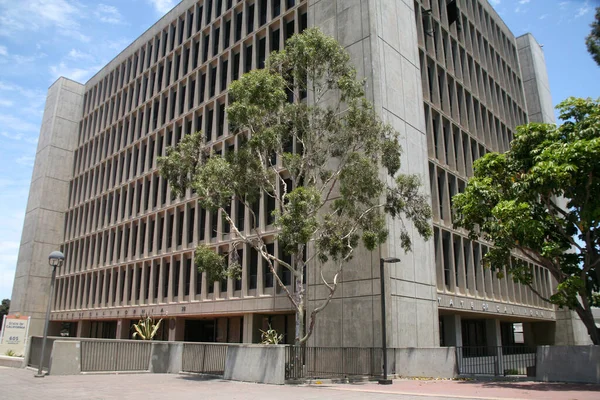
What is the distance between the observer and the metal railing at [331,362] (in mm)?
17406

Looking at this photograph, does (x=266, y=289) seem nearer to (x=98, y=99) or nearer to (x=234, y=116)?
(x=234, y=116)

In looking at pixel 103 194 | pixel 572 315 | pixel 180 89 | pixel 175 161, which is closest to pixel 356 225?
pixel 175 161

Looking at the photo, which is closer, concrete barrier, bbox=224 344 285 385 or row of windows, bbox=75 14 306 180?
concrete barrier, bbox=224 344 285 385

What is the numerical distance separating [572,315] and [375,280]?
27.7 metres

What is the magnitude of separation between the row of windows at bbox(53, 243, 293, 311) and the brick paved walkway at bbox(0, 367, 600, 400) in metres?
7.07

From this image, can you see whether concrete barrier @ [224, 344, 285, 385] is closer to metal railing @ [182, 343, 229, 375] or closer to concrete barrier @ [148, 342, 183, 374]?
metal railing @ [182, 343, 229, 375]

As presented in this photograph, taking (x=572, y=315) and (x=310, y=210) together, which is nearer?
(x=310, y=210)

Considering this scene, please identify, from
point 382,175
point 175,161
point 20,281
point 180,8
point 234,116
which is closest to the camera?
point 234,116

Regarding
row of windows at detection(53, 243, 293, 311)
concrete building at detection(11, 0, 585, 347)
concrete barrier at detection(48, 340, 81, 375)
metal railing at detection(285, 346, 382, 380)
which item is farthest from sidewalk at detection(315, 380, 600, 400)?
row of windows at detection(53, 243, 293, 311)

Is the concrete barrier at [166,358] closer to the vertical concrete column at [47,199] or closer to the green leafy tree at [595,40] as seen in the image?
the green leafy tree at [595,40]

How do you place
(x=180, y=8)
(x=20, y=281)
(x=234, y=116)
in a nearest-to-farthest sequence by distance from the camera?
1. (x=234, y=116)
2. (x=180, y=8)
3. (x=20, y=281)

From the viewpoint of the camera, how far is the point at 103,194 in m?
47.3

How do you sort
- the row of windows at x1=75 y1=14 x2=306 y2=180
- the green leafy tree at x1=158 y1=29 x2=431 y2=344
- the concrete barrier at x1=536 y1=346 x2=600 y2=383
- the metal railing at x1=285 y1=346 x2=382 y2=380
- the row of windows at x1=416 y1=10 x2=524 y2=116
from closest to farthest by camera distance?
the concrete barrier at x1=536 y1=346 x2=600 y2=383, the metal railing at x1=285 y1=346 x2=382 y2=380, the green leafy tree at x1=158 y1=29 x2=431 y2=344, the row of windows at x1=416 y1=10 x2=524 y2=116, the row of windows at x1=75 y1=14 x2=306 y2=180

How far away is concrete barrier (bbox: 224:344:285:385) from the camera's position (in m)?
17.0
